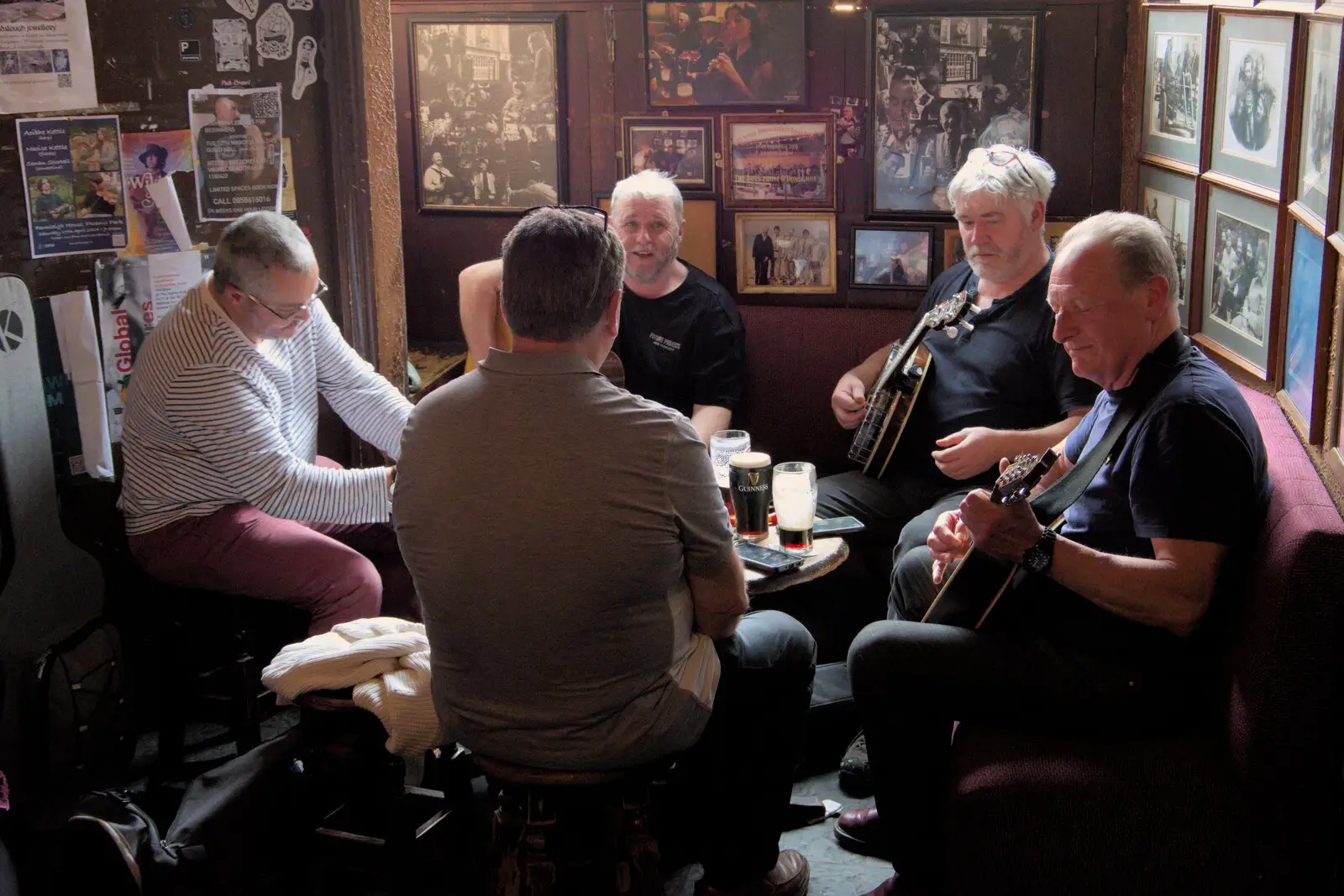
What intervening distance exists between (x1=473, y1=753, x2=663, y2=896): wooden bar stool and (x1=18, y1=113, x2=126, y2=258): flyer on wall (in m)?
1.85

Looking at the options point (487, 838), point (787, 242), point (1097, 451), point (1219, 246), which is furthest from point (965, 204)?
point (487, 838)

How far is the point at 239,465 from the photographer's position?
3.14 meters

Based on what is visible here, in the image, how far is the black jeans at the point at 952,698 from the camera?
2.51 metres

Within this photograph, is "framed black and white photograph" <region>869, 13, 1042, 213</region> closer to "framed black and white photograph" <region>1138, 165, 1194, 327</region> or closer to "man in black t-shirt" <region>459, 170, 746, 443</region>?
"framed black and white photograph" <region>1138, 165, 1194, 327</region>

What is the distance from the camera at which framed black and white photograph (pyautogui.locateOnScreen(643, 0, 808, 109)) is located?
4488mm

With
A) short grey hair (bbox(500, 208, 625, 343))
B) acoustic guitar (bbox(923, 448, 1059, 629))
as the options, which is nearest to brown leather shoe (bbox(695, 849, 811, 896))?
acoustic guitar (bbox(923, 448, 1059, 629))

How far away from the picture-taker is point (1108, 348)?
2607 millimetres

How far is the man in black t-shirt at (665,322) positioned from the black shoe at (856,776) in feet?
3.91

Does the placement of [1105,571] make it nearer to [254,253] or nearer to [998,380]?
[998,380]

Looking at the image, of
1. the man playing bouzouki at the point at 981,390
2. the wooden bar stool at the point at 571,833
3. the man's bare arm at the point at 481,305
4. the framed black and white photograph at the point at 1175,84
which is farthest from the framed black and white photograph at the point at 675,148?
the wooden bar stool at the point at 571,833

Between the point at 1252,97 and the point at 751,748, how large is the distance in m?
1.94

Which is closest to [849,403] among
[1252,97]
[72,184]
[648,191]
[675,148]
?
[648,191]

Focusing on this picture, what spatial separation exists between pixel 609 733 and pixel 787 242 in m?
2.77

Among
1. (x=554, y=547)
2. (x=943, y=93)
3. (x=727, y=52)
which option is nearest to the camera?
(x=554, y=547)
